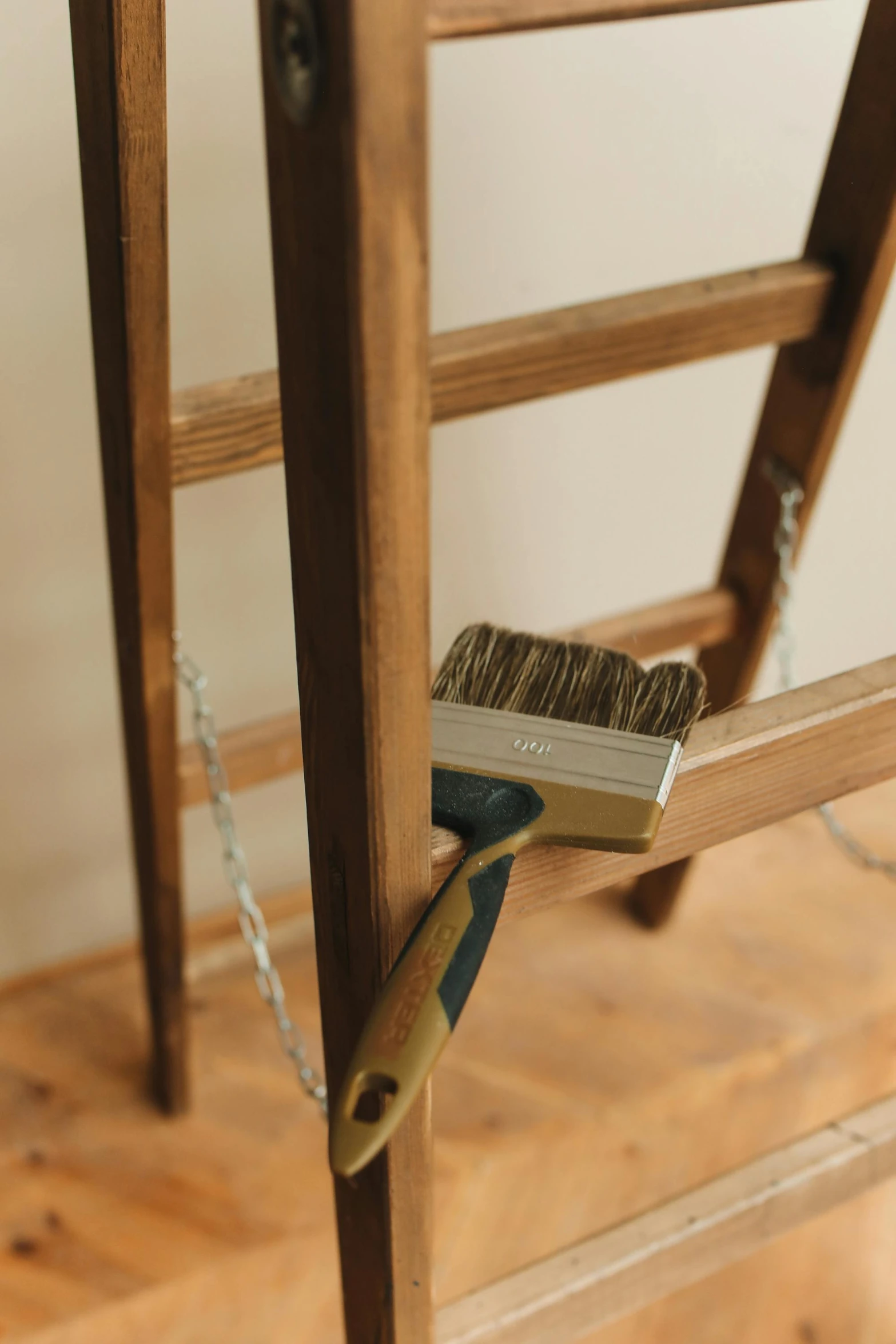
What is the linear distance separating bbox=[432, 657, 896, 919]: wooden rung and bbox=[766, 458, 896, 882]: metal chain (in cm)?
34

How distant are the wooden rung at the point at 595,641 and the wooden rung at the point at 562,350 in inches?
7.7

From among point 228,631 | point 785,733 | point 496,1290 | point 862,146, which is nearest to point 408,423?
point 785,733

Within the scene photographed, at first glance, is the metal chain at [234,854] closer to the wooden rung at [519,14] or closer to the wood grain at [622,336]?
the wood grain at [622,336]

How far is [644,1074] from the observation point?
→ 1093 mm

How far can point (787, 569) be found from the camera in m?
0.91

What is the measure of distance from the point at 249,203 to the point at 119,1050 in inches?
30.6

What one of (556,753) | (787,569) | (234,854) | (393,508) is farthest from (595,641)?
(393,508)

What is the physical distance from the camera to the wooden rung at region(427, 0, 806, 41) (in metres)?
0.29

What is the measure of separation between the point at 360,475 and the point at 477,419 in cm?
73

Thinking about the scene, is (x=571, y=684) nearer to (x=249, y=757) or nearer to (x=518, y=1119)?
(x=249, y=757)

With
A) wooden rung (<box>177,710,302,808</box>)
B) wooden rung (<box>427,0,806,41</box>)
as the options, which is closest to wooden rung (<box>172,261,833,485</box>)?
wooden rung (<box>177,710,302,808</box>)

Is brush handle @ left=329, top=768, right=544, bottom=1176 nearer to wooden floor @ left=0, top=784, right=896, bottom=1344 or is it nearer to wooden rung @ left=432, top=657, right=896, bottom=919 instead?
wooden rung @ left=432, top=657, right=896, bottom=919

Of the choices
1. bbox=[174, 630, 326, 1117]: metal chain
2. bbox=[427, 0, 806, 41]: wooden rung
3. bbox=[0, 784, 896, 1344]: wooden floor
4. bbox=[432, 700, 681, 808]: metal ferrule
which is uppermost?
bbox=[427, 0, 806, 41]: wooden rung

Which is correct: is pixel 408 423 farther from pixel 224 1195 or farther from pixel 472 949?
pixel 224 1195
